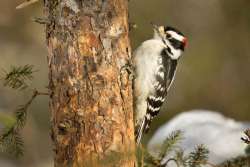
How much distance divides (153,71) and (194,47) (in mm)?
5803

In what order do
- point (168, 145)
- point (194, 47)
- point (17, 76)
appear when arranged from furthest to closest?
point (194, 47)
point (17, 76)
point (168, 145)

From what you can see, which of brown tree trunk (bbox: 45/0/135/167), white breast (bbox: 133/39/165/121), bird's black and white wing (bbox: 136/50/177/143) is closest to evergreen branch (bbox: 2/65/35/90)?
brown tree trunk (bbox: 45/0/135/167)

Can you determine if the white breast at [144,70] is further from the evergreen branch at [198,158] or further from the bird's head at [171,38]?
the evergreen branch at [198,158]

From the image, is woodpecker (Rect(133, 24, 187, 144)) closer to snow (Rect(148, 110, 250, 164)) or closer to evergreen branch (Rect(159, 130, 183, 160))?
snow (Rect(148, 110, 250, 164))

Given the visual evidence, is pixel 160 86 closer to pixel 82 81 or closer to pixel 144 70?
pixel 144 70

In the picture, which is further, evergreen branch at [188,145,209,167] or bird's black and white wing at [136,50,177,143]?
bird's black and white wing at [136,50,177,143]

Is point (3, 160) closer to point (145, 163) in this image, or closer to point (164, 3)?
point (164, 3)

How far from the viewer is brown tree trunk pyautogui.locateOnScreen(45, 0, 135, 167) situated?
165 inches

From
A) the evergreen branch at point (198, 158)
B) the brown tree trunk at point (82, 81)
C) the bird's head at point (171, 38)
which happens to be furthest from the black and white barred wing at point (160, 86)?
the evergreen branch at point (198, 158)

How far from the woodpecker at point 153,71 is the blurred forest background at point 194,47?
166 inches

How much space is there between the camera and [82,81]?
4.20 meters

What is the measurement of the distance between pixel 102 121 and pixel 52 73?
1.32ft

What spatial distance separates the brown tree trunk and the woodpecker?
0.91 meters

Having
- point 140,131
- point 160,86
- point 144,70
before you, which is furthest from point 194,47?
point 140,131
